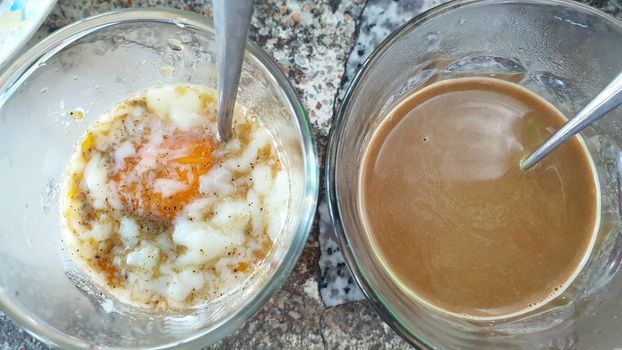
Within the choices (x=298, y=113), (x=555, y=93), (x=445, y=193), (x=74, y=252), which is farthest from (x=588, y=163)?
(x=74, y=252)

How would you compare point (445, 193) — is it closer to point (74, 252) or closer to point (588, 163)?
point (588, 163)

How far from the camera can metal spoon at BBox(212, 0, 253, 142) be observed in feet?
2.28

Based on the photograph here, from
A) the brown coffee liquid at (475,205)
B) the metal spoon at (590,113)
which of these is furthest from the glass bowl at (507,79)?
the metal spoon at (590,113)

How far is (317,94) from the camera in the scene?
3.61ft

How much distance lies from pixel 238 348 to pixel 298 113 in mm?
388

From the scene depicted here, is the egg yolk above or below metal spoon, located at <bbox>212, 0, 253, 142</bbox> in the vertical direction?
below

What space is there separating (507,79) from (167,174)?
517 mm

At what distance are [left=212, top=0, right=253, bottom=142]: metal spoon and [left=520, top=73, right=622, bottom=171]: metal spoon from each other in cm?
41

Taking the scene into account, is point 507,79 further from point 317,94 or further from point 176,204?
point 176,204

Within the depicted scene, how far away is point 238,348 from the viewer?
3.52ft

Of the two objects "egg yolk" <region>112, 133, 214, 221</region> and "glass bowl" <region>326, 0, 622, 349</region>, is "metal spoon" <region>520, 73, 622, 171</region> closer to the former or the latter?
"glass bowl" <region>326, 0, 622, 349</region>

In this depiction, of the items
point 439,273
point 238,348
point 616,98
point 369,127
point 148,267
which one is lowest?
point 238,348

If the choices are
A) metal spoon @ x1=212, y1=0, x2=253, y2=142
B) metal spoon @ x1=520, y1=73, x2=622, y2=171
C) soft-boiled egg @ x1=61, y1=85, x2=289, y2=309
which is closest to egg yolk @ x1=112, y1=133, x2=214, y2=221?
soft-boiled egg @ x1=61, y1=85, x2=289, y2=309

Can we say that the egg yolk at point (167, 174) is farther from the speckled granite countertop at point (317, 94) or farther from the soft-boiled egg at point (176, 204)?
the speckled granite countertop at point (317, 94)
